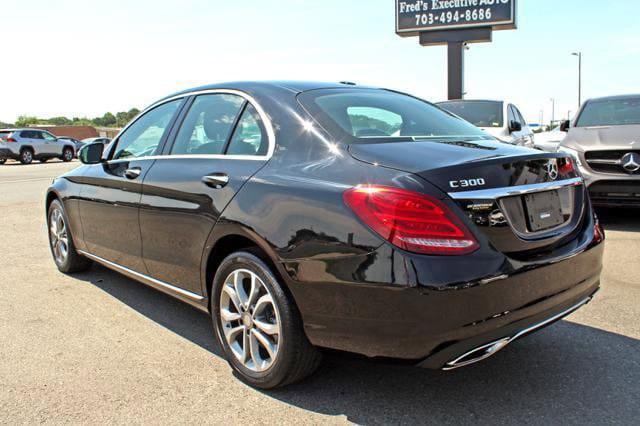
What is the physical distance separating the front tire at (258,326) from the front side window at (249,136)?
0.58 metres

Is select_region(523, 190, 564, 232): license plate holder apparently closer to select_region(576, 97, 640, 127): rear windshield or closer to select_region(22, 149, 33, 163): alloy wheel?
select_region(576, 97, 640, 127): rear windshield

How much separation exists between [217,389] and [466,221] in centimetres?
157

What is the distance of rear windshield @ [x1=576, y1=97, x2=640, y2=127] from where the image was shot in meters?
8.08

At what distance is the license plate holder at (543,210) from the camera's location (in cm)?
262

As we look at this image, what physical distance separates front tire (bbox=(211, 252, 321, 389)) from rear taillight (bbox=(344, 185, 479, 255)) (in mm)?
664

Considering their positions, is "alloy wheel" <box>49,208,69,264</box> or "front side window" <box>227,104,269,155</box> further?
"alloy wheel" <box>49,208,69,264</box>

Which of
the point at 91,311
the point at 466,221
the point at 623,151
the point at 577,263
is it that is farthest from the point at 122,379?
the point at 623,151

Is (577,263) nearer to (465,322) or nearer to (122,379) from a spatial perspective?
(465,322)

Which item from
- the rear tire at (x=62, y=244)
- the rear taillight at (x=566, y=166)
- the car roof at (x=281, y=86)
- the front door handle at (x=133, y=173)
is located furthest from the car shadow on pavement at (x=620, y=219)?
the rear tire at (x=62, y=244)

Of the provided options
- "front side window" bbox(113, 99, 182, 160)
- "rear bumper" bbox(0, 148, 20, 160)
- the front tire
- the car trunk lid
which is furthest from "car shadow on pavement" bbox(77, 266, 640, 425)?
"rear bumper" bbox(0, 148, 20, 160)

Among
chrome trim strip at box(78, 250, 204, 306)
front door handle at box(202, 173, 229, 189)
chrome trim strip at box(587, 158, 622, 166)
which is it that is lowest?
chrome trim strip at box(78, 250, 204, 306)

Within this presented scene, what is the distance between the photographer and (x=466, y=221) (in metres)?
2.37

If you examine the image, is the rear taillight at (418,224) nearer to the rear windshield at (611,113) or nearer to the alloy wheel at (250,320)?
the alloy wheel at (250,320)

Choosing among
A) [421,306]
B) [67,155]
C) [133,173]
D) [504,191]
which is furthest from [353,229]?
[67,155]
